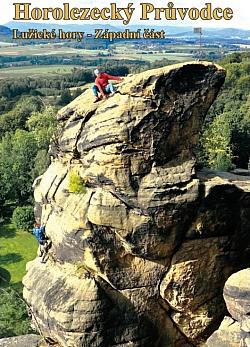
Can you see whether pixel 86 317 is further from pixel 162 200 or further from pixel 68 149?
pixel 68 149

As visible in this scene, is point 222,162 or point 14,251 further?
point 14,251

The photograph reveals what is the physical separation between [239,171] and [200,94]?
7.20 metres

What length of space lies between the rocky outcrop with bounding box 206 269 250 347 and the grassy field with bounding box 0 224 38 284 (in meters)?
31.1

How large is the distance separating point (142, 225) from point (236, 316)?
4.50 meters

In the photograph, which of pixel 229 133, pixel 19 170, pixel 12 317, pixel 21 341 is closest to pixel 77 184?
pixel 21 341

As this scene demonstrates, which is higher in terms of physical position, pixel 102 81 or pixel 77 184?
pixel 102 81

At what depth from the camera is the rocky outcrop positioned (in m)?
16.2

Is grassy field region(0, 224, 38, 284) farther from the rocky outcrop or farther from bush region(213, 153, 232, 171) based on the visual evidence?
the rocky outcrop

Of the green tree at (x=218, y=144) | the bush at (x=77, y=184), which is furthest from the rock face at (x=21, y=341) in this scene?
the green tree at (x=218, y=144)

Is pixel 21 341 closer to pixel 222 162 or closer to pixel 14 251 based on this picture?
pixel 14 251

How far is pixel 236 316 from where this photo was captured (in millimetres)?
16781

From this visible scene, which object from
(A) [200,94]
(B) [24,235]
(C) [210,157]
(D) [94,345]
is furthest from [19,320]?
(C) [210,157]

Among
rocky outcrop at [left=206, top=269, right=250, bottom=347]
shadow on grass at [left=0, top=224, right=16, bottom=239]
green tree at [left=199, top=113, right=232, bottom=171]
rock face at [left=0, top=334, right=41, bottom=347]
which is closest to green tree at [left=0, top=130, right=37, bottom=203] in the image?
shadow on grass at [left=0, top=224, right=16, bottom=239]

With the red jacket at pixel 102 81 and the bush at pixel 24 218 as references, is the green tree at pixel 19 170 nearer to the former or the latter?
the bush at pixel 24 218
